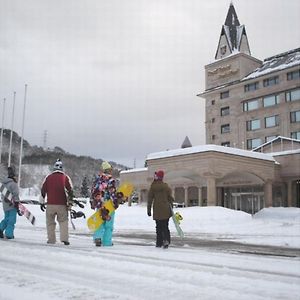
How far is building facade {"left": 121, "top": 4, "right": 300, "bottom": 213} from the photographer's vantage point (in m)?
31.1

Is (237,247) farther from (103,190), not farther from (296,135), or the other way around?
(296,135)

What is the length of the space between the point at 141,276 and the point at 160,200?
4336mm

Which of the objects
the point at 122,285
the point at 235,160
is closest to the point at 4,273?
the point at 122,285

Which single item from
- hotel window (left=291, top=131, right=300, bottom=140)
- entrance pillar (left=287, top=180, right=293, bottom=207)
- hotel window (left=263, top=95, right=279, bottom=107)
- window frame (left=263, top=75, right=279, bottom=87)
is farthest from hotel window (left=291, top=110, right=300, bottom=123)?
entrance pillar (left=287, top=180, right=293, bottom=207)

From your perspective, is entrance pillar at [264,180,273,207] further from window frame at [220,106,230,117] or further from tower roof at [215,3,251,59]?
tower roof at [215,3,251,59]

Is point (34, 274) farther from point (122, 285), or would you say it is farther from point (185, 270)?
point (185, 270)

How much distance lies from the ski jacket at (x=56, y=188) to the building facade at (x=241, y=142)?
20687 millimetres

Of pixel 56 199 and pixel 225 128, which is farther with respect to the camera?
pixel 225 128

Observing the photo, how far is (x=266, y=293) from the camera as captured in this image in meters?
4.21

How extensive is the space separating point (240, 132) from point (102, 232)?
54317 mm

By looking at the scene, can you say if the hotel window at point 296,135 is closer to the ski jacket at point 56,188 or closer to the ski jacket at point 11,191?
the ski jacket at point 11,191

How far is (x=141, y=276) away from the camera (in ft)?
16.4

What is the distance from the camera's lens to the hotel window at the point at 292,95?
54000 millimetres

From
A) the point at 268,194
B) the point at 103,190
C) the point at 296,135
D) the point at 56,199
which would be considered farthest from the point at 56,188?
the point at 296,135
